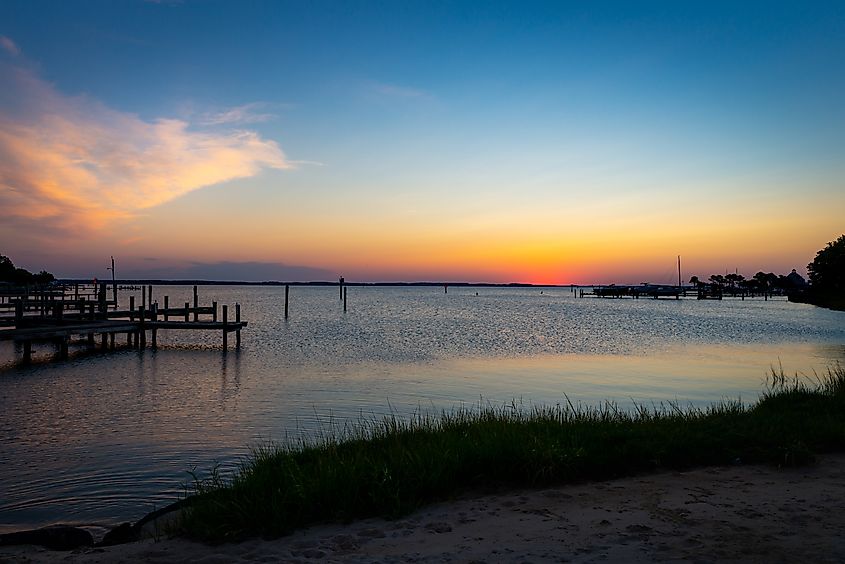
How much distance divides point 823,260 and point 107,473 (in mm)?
114768

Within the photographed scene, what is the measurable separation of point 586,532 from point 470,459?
2.26 metres

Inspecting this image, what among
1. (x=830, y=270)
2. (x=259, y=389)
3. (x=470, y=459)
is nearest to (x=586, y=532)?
(x=470, y=459)

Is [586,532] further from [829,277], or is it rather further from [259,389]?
[829,277]

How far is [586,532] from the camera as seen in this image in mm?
6656

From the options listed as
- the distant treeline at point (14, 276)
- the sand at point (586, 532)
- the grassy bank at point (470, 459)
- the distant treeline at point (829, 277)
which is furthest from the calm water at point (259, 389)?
the distant treeline at point (14, 276)

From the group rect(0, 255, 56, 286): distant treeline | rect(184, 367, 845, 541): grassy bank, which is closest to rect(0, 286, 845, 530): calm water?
rect(184, 367, 845, 541): grassy bank

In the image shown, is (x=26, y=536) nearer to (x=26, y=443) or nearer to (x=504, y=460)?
(x=504, y=460)

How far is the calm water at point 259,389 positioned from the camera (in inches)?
463

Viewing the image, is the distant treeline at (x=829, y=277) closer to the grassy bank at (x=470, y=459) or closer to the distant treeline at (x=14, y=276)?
the grassy bank at (x=470, y=459)

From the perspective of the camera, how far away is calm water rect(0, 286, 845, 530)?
11.8m

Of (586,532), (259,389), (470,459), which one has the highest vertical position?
(470,459)

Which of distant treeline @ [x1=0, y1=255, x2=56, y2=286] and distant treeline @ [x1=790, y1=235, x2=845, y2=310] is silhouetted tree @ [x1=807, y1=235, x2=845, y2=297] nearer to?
distant treeline @ [x1=790, y1=235, x2=845, y2=310]

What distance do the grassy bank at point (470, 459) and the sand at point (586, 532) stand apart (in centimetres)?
33

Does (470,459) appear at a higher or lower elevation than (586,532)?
higher
